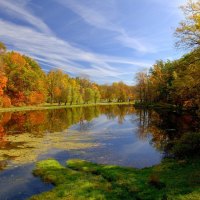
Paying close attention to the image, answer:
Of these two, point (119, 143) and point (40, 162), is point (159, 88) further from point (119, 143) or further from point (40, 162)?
point (40, 162)

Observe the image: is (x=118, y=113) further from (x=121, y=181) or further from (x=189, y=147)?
(x=121, y=181)

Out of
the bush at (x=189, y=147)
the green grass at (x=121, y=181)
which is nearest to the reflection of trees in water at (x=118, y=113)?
the bush at (x=189, y=147)

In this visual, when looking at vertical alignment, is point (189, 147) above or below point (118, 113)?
below

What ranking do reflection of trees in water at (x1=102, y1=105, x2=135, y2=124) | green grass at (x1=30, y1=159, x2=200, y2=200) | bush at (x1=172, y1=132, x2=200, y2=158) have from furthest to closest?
reflection of trees in water at (x1=102, y1=105, x2=135, y2=124) → bush at (x1=172, y1=132, x2=200, y2=158) → green grass at (x1=30, y1=159, x2=200, y2=200)

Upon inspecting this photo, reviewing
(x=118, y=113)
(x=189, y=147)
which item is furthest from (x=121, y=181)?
(x=118, y=113)

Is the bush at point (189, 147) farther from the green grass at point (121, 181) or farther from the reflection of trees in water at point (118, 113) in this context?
the reflection of trees in water at point (118, 113)

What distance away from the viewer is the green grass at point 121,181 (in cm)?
1592

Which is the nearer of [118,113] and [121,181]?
[121,181]

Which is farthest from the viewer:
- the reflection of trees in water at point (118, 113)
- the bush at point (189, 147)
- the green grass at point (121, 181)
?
the reflection of trees in water at point (118, 113)

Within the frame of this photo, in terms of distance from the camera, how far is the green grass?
52.2 ft

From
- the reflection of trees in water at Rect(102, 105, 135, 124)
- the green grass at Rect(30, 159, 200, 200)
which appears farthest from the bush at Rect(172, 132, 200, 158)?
the reflection of trees in water at Rect(102, 105, 135, 124)

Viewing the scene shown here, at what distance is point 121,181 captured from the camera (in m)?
19.0

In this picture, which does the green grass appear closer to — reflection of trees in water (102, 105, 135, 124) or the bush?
the bush

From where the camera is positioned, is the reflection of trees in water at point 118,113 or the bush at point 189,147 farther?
the reflection of trees in water at point 118,113
